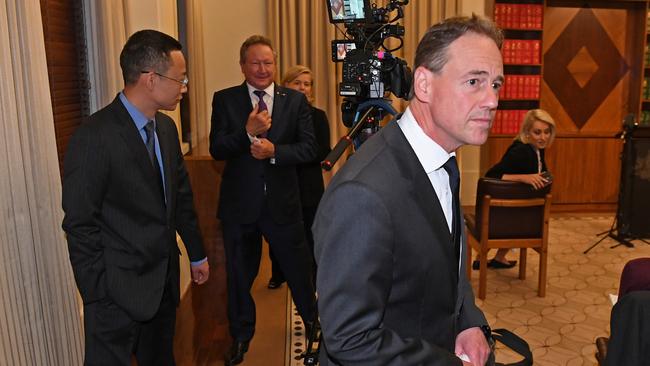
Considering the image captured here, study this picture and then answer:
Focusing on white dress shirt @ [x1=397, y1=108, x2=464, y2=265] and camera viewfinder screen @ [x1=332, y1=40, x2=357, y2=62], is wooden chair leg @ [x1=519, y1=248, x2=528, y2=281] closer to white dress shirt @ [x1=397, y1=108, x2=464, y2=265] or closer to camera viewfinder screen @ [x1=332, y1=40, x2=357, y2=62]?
camera viewfinder screen @ [x1=332, y1=40, x2=357, y2=62]

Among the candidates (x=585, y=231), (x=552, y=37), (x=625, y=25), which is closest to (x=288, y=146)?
(x=585, y=231)

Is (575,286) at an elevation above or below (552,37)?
below

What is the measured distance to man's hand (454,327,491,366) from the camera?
1355 mm

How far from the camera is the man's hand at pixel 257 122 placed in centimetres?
261

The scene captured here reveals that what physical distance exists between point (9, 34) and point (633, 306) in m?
2.07

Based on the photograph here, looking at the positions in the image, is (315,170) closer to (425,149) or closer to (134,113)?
(134,113)

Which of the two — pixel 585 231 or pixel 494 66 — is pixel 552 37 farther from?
pixel 494 66

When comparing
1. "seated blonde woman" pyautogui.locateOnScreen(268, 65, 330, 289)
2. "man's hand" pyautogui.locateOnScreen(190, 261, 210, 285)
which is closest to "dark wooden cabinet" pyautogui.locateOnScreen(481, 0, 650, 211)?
"seated blonde woman" pyautogui.locateOnScreen(268, 65, 330, 289)

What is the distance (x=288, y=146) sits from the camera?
2738 mm

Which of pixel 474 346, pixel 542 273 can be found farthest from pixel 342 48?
pixel 542 273

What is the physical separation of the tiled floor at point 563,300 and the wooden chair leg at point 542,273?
0.05 meters

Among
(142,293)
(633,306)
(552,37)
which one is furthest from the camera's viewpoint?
(552,37)

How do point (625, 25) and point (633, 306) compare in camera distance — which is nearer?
point (633, 306)

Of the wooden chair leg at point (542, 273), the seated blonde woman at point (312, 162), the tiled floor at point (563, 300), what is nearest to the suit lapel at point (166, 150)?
the seated blonde woman at point (312, 162)
